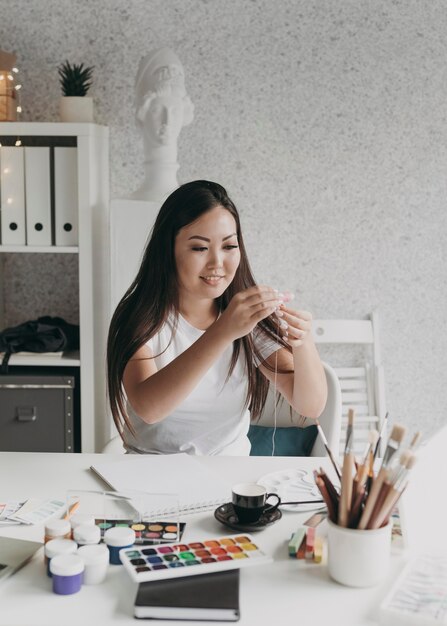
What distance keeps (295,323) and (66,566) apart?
770 mm

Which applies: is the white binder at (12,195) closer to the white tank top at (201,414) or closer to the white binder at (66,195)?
the white binder at (66,195)

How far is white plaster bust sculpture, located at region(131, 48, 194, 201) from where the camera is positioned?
273 cm

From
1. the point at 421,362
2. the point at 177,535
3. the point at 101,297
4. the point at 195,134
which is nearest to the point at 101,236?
the point at 101,297

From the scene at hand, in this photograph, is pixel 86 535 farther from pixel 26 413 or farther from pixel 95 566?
pixel 26 413

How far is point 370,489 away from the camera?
107 cm

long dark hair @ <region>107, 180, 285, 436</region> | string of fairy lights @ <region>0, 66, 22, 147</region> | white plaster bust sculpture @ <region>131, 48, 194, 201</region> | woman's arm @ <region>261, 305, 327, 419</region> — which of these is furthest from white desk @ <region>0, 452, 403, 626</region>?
string of fairy lights @ <region>0, 66, 22, 147</region>

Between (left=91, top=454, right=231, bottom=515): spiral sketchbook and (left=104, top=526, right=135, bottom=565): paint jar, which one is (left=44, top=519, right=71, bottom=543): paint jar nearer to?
(left=104, top=526, right=135, bottom=565): paint jar

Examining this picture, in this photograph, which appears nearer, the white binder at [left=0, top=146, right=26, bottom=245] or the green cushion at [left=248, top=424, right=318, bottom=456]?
the green cushion at [left=248, top=424, right=318, bottom=456]

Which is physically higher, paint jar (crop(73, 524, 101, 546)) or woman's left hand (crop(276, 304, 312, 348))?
woman's left hand (crop(276, 304, 312, 348))

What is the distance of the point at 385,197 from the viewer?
3.07 metres

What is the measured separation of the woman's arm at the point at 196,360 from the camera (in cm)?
156

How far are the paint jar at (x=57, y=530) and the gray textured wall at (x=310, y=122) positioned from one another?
2027mm

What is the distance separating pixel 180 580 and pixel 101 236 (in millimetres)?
2041

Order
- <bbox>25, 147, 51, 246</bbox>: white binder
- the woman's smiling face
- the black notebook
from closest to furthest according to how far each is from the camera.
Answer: the black notebook, the woman's smiling face, <bbox>25, 147, 51, 246</bbox>: white binder
